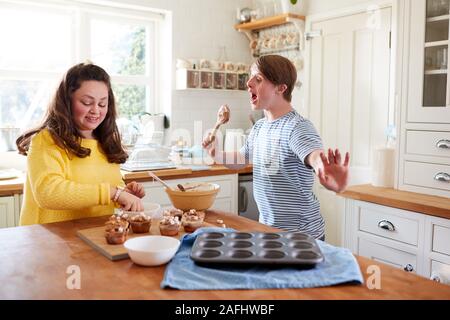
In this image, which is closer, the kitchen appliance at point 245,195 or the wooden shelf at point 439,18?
the wooden shelf at point 439,18

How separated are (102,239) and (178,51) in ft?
9.29

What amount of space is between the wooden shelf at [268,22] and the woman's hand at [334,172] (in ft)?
8.52

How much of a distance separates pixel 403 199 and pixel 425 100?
62cm

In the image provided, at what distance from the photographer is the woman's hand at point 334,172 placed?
1.45 meters

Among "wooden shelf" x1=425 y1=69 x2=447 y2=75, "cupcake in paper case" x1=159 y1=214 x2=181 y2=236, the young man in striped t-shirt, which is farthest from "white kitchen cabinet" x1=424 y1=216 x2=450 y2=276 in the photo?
"cupcake in paper case" x1=159 y1=214 x2=181 y2=236

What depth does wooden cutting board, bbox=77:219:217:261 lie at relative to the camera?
4.47ft

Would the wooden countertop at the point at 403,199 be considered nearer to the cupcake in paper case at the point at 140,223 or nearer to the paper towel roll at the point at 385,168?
the paper towel roll at the point at 385,168

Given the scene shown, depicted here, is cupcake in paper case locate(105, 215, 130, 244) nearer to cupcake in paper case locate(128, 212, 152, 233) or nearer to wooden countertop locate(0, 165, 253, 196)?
cupcake in paper case locate(128, 212, 152, 233)

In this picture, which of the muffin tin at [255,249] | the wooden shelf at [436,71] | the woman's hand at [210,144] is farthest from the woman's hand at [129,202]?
the wooden shelf at [436,71]

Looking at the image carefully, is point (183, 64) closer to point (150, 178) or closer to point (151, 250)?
point (150, 178)

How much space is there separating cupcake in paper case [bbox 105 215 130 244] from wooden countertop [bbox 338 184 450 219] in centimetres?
163

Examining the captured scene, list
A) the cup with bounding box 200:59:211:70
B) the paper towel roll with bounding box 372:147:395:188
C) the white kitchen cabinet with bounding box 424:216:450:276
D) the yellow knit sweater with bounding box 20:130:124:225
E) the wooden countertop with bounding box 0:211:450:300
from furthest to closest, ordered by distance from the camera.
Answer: the cup with bounding box 200:59:211:70
the paper towel roll with bounding box 372:147:395:188
the white kitchen cabinet with bounding box 424:216:450:276
the yellow knit sweater with bounding box 20:130:124:225
the wooden countertop with bounding box 0:211:450:300

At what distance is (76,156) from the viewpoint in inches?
72.5

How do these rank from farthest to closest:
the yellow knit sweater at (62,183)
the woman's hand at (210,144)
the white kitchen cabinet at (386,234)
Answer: the white kitchen cabinet at (386,234), the woman's hand at (210,144), the yellow knit sweater at (62,183)
